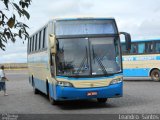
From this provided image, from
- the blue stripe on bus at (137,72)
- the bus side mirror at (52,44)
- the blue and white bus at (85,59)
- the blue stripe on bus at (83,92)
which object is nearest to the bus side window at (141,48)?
the blue stripe on bus at (137,72)

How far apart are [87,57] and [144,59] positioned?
16681mm

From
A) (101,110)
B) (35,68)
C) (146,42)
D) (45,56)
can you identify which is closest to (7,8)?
(101,110)

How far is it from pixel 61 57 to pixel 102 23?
190cm

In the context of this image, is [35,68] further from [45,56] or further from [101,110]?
[101,110]

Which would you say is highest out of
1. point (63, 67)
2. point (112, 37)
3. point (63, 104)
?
point (112, 37)

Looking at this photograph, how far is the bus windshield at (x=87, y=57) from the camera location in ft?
47.4

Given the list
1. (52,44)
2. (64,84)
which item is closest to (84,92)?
(64,84)

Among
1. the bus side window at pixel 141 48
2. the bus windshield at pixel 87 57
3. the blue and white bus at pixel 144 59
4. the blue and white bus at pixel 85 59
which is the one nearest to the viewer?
the blue and white bus at pixel 85 59

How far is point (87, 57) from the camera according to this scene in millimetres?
14594

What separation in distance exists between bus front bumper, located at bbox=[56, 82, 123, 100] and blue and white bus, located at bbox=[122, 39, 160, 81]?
1614 cm

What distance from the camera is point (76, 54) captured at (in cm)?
1462

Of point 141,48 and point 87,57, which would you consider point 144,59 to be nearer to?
point 141,48

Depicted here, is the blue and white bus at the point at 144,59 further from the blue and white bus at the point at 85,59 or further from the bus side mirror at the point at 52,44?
the bus side mirror at the point at 52,44

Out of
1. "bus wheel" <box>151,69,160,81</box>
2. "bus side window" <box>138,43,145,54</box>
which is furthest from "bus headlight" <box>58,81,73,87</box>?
"bus side window" <box>138,43,145,54</box>
